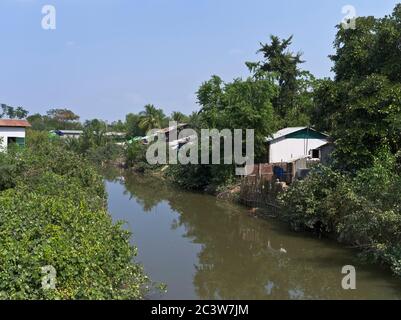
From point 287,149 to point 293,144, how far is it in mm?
553

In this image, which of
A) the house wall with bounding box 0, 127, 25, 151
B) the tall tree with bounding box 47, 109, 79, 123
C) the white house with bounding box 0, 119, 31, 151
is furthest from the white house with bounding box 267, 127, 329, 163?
the tall tree with bounding box 47, 109, 79, 123

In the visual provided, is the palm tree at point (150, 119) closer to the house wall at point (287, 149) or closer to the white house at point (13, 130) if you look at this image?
the white house at point (13, 130)

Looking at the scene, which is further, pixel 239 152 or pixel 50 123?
pixel 50 123

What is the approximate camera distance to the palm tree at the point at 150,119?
61094 mm

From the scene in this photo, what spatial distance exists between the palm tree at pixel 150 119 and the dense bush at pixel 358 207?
45329 millimetres

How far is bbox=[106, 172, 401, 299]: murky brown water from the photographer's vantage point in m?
10.7

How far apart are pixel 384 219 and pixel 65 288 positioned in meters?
7.47

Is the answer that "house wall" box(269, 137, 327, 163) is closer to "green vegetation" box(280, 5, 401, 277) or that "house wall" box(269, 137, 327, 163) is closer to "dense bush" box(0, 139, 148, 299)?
"green vegetation" box(280, 5, 401, 277)

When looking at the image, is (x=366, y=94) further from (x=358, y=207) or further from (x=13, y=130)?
(x=13, y=130)

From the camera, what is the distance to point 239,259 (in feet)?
46.3

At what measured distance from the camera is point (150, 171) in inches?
1774

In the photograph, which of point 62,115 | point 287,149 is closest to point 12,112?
point 62,115
